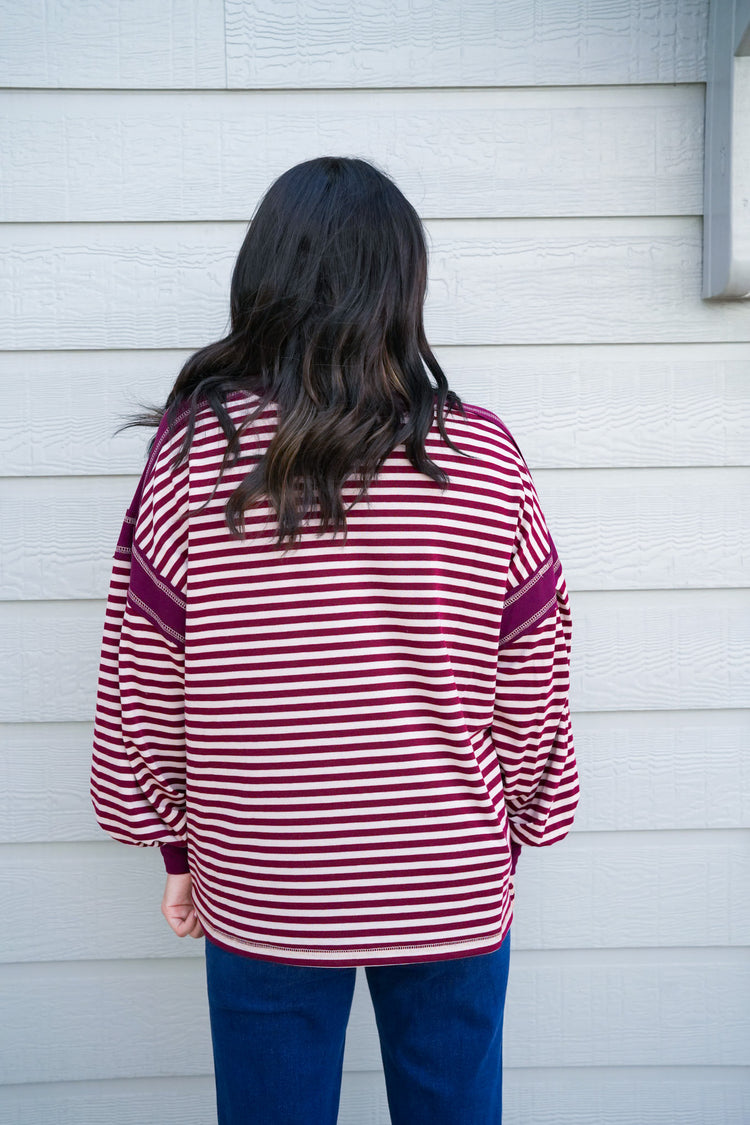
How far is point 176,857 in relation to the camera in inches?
45.0

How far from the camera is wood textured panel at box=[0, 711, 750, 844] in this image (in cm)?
152

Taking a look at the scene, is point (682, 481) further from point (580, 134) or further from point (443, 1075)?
point (443, 1075)

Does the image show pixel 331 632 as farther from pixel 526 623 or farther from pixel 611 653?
pixel 611 653

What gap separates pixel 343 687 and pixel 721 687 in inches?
35.4

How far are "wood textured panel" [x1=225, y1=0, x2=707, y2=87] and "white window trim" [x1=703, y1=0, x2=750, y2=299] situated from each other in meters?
0.06

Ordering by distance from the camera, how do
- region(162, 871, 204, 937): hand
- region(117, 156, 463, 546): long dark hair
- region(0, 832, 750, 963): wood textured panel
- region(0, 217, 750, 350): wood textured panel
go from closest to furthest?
1. region(117, 156, 463, 546): long dark hair
2. region(162, 871, 204, 937): hand
3. region(0, 217, 750, 350): wood textured panel
4. region(0, 832, 750, 963): wood textured panel

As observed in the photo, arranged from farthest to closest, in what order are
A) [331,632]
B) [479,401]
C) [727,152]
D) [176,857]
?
[479,401] < [727,152] < [176,857] < [331,632]

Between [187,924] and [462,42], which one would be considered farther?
[462,42]

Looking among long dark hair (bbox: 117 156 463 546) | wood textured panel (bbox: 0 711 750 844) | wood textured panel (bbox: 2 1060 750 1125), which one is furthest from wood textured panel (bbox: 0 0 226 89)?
wood textured panel (bbox: 2 1060 750 1125)

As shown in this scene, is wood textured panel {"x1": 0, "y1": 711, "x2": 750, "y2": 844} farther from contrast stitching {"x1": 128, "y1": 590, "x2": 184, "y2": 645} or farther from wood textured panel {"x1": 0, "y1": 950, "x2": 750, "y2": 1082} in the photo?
contrast stitching {"x1": 128, "y1": 590, "x2": 184, "y2": 645}

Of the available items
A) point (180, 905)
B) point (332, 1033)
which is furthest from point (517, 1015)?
point (180, 905)

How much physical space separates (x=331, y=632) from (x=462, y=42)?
3.55 ft

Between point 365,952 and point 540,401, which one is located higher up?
point 540,401

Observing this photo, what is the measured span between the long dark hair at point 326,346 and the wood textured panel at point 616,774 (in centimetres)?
79
